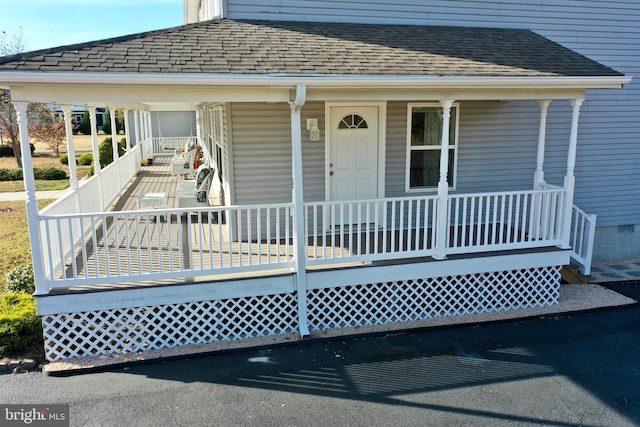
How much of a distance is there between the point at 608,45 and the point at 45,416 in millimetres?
10736

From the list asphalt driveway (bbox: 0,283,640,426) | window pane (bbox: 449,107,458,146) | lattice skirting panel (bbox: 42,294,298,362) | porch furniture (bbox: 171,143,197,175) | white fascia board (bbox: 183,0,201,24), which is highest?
white fascia board (bbox: 183,0,201,24)

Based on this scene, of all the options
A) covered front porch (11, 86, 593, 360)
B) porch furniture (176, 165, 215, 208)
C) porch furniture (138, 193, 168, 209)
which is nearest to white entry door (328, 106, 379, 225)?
covered front porch (11, 86, 593, 360)

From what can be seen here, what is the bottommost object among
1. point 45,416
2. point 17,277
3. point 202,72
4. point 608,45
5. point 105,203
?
point 45,416

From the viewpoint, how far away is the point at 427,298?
732 centimetres

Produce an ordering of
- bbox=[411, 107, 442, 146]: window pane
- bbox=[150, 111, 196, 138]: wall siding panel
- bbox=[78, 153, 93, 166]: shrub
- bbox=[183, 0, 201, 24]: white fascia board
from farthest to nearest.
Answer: bbox=[150, 111, 196, 138]: wall siding panel, bbox=[78, 153, 93, 166]: shrub, bbox=[183, 0, 201, 24]: white fascia board, bbox=[411, 107, 442, 146]: window pane

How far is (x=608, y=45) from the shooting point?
9266mm

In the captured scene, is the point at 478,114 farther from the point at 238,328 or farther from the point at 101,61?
the point at 101,61

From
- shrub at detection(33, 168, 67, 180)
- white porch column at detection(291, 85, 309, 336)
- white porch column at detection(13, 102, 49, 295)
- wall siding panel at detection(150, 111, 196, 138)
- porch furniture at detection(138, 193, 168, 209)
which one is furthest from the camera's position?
wall siding panel at detection(150, 111, 196, 138)

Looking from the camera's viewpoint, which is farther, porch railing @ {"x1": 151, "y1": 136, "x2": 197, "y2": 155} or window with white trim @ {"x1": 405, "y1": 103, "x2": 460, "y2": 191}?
porch railing @ {"x1": 151, "y1": 136, "x2": 197, "y2": 155}

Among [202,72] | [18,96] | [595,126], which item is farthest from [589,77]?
[18,96]

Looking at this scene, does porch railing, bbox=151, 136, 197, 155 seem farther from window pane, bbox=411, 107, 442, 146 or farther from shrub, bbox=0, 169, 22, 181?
window pane, bbox=411, 107, 442, 146

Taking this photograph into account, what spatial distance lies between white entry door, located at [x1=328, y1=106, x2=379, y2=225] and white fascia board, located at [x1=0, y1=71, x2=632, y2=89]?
1.98 meters

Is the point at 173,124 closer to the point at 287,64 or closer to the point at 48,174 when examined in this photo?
the point at 48,174

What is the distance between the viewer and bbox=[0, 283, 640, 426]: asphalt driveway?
4715mm
